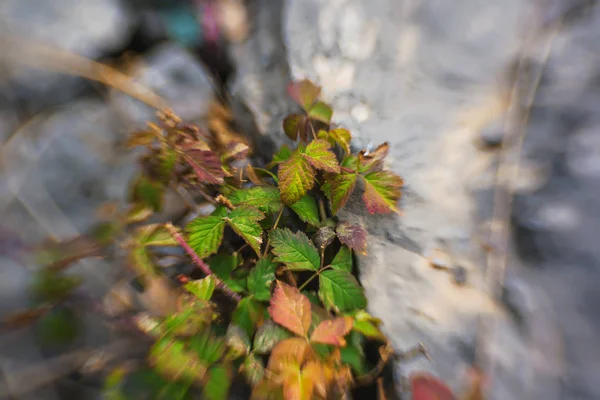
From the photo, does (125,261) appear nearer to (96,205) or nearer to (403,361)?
(96,205)

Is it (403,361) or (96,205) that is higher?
(96,205)

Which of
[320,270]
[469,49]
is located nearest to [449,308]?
[320,270]

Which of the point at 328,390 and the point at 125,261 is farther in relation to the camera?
the point at 125,261

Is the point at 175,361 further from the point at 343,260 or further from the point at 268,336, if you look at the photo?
the point at 343,260

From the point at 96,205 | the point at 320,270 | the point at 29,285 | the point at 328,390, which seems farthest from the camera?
the point at 96,205

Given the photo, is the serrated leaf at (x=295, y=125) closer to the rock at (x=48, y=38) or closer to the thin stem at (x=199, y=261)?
the thin stem at (x=199, y=261)

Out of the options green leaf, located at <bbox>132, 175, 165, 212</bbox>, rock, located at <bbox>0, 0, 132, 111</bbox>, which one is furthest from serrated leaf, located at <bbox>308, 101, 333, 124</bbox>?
rock, located at <bbox>0, 0, 132, 111</bbox>

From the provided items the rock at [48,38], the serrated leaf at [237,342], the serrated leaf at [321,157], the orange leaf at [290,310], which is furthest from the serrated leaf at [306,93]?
the rock at [48,38]
